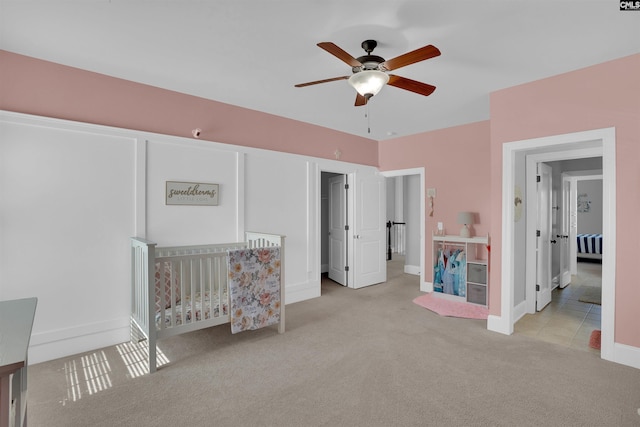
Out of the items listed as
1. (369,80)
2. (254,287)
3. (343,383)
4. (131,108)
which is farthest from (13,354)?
(131,108)

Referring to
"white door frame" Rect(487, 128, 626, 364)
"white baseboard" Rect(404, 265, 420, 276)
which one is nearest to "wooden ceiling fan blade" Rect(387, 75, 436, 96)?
"white door frame" Rect(487, 128, 626, 364)

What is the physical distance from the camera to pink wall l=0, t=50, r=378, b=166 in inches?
101

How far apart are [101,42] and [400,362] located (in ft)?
11.6

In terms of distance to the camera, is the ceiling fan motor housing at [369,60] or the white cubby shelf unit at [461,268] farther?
the white cubby shelf unit at [461,268]

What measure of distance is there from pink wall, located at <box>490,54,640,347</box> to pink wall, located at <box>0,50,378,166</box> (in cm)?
277

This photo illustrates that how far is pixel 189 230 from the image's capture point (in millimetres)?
3373

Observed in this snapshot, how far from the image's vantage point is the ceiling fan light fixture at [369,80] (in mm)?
2184

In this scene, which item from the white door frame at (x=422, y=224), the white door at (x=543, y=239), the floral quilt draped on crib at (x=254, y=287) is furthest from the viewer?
the white door frame at (x=422, y=224)

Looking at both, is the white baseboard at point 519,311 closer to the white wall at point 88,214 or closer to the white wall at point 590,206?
the white wall at point 88,214

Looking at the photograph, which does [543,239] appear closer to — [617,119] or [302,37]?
[617,119]

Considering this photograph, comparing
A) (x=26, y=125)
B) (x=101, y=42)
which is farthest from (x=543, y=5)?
(x=26, y=125)

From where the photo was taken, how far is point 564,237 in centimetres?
496

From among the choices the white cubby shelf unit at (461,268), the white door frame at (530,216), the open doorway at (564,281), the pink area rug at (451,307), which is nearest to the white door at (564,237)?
the open doorway at (564,281)

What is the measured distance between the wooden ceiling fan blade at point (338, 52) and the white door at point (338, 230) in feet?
9.93
